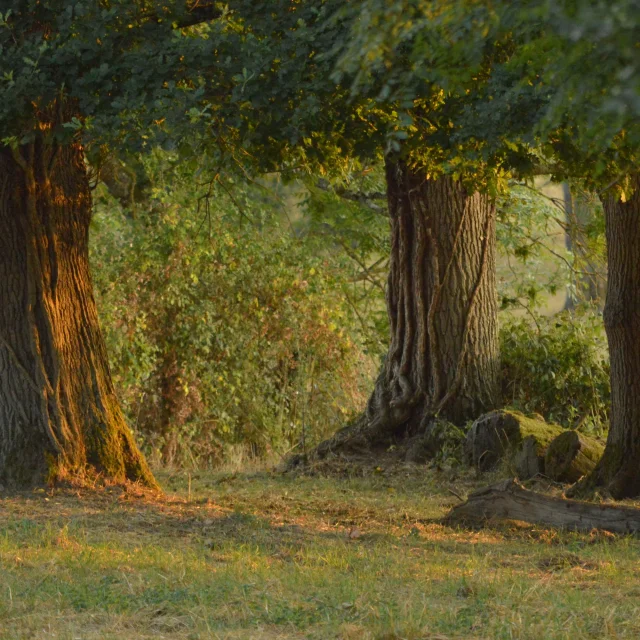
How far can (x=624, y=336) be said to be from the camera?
948 cm

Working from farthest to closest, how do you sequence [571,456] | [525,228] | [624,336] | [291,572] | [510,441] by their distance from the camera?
[525,228] → [510,441] → [571,456] → [624,336] → [291,572]

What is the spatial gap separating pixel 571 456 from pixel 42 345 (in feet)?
17.5

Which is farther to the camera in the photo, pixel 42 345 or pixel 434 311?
pixel 434 311

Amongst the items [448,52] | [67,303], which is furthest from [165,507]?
[448,52]

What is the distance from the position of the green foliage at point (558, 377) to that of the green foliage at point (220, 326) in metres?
3.58

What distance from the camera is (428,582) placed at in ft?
21.1

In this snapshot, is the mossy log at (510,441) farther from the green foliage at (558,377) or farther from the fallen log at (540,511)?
the fallen log at (540,511)

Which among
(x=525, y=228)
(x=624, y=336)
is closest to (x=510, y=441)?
(x=624, y=336)

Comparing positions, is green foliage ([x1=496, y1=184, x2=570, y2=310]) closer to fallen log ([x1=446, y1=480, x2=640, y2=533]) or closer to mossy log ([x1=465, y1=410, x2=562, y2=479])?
mossy log ([x1=465, y1=410, x2=562, y2=479])

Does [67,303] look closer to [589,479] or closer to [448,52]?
[589,479]

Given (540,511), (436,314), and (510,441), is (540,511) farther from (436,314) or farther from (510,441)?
(436,314)

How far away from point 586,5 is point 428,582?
384 centimetres

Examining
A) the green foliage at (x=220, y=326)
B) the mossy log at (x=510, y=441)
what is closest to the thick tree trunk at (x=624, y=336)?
the mossy log at (x=510, y=441)

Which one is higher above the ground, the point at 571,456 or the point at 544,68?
the point at 544,68
